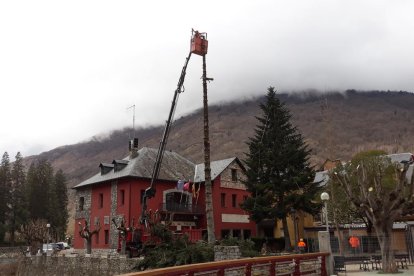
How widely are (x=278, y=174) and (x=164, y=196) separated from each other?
11159 millimetres

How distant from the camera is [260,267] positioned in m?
13.4

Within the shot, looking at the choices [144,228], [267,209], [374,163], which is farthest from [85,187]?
[374,163]

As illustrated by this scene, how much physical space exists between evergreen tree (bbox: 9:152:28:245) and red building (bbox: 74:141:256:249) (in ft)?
64.9

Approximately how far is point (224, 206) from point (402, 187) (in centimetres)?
2709

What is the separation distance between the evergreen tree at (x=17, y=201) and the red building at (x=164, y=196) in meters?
19.8

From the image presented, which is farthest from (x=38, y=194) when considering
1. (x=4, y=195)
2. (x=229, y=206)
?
(x=229, y=206)

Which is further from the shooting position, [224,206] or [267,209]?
[224,206]

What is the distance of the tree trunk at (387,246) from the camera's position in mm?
18109

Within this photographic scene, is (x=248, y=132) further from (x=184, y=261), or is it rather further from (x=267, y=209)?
(x=184, y=261)

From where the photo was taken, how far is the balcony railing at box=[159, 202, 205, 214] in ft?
131

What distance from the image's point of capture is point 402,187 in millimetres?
18078

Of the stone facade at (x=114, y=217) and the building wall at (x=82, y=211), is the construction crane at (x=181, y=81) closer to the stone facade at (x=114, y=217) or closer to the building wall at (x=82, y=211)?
the stone facade at (x=114, y=217)

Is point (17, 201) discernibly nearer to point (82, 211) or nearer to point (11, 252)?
point (11, 252)

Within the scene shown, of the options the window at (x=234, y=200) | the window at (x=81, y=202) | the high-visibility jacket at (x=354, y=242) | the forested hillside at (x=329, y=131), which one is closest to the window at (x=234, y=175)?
the window at (x=234, y=200)
